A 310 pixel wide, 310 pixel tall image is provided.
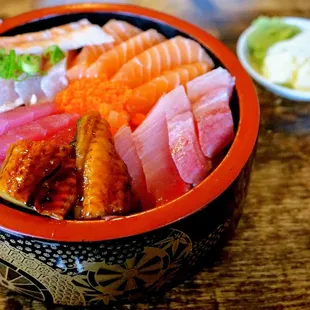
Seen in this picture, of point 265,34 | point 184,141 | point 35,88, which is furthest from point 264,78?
point 35,88

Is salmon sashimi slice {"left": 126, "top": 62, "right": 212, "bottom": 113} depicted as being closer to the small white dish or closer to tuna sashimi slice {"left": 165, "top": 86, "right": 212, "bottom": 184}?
tuna sashimi slice {"left": 165, "top": 86, "right": 212, "bottom": 184}

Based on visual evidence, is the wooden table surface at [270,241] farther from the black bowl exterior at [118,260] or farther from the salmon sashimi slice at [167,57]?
the salmon sashimi slice at [167,57]

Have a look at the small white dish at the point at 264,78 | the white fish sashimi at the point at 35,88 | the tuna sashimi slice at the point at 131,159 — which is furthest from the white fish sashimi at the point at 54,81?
the small white dish at the point at 264,78

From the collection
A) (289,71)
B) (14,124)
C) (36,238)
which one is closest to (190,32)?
(289,71)

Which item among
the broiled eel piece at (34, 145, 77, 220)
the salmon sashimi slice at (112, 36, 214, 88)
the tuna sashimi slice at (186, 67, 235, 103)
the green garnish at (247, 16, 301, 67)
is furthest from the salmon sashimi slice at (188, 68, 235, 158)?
the green garnish at (247, 16, 301, 67)

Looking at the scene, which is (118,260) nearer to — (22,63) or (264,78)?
(22,63)

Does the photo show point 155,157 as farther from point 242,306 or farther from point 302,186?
point 302,186

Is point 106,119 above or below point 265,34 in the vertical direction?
above
